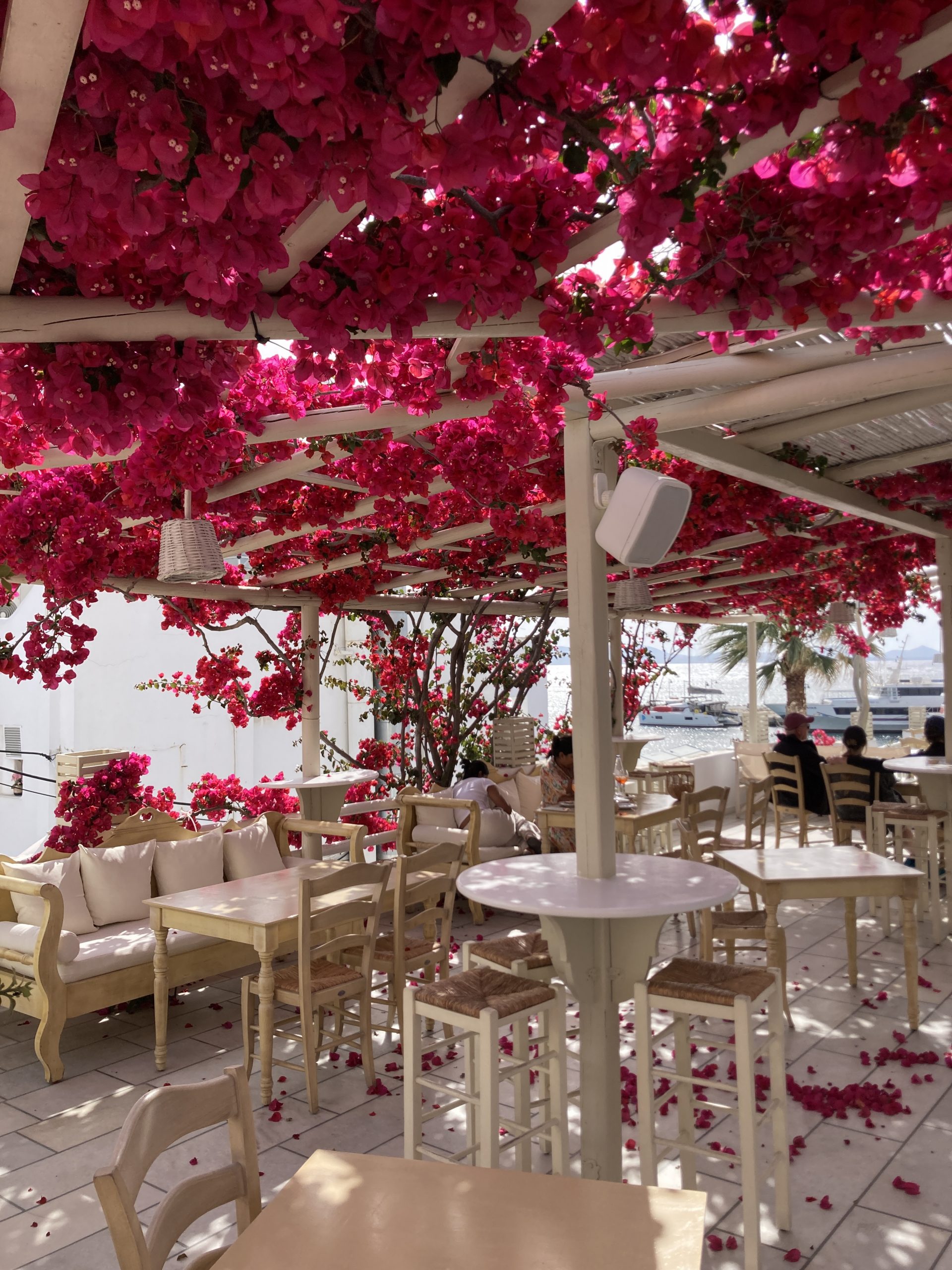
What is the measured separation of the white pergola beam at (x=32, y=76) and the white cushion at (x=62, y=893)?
4225mm

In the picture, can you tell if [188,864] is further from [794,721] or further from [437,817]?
[794,721]

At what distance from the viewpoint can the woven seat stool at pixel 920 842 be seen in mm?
6336

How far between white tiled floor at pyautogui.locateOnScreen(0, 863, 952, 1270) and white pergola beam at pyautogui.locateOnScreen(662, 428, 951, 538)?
9.32ft

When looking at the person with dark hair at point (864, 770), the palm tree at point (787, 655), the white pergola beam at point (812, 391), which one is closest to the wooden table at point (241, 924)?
the white pergola beam at point (812, 391)

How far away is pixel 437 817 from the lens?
7.63 metres

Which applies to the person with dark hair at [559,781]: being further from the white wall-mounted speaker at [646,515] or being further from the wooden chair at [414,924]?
the white wall-mounted speaker at [646,515]

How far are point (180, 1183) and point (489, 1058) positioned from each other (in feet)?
3.94

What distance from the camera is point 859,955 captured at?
19.7 ft

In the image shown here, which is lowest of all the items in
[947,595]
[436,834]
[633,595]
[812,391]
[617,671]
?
[436,834]

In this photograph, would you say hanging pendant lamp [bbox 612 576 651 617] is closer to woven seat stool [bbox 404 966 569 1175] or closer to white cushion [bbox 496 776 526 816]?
white cushion [bbox 496 776 526 816]

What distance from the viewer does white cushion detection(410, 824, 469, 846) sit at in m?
7.32

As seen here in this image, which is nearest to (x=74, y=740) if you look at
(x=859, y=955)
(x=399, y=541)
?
(x=399, y=541)

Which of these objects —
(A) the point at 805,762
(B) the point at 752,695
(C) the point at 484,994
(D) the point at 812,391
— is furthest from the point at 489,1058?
(B) the point at 752,695

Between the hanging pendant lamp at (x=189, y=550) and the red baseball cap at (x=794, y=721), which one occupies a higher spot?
the hanging pendant lamp at (x=189, y=550)
